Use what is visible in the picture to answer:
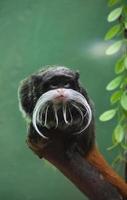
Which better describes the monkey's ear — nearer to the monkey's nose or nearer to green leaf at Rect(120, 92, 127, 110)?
the monkey's nose

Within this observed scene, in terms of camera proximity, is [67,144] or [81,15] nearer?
[67,144]

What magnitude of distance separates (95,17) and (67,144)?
107 centimetres

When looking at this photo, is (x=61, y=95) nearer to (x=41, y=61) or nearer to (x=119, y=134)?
(x=119, y=134)

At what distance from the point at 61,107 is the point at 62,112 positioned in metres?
0.01

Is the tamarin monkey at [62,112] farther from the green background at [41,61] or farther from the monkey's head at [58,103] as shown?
the green background at [41,61]

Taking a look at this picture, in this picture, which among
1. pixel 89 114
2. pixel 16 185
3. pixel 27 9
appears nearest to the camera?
pixel 89 114

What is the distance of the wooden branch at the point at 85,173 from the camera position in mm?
898

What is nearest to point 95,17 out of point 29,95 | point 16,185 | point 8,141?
point 8,141

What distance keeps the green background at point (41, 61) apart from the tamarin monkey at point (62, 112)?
28.8 inches

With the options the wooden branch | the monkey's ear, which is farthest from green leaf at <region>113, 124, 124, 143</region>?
the monkey's ear

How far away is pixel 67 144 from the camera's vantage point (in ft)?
3.02

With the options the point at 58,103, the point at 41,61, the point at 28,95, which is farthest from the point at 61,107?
the point at 41,61

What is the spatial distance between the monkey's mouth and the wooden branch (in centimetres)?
4

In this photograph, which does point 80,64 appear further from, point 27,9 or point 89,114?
point 89,114
